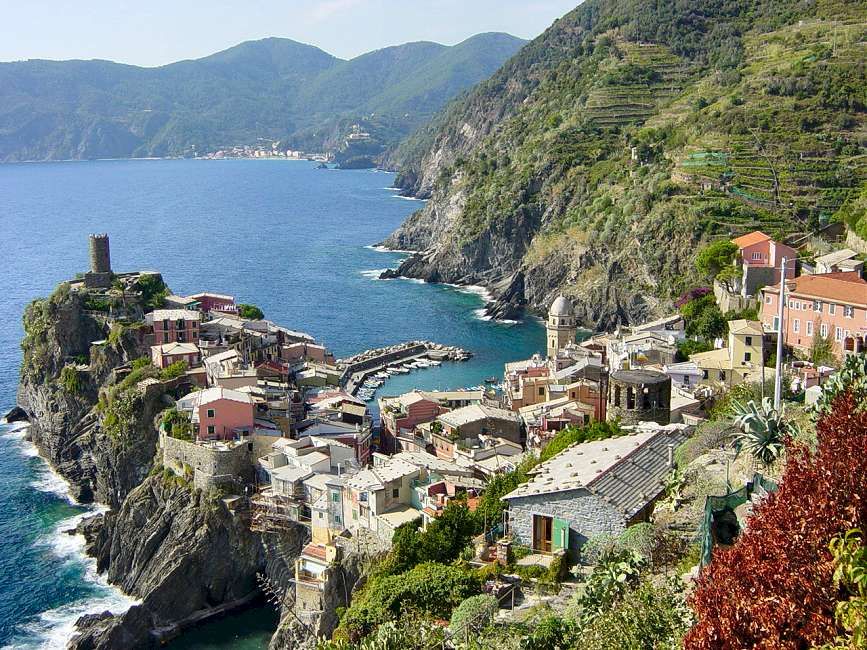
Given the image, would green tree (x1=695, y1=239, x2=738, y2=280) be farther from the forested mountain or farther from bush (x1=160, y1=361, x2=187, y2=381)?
bush (x1=160, y1=361, x2=187, y2=381)

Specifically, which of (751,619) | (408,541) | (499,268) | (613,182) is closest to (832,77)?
(613,182)

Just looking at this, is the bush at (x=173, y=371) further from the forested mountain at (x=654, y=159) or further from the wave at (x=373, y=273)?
the wave at (x=373, y=273)

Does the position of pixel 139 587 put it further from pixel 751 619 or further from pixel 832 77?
pixel 832 77

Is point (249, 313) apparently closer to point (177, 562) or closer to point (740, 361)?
point (177, 562)

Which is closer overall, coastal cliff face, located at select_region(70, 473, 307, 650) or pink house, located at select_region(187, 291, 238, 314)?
coastal cliff face, located at select_region(70, 473, 307, 650)

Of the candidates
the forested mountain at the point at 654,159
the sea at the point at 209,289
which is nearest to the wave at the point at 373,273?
the sea at the point at 209,289

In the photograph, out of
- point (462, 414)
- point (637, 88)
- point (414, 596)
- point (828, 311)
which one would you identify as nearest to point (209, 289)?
point (637, 88)

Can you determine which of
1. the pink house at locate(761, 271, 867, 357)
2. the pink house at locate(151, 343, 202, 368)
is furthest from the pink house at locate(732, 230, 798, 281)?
the pink house at locate(151, 343, 202, 368)
